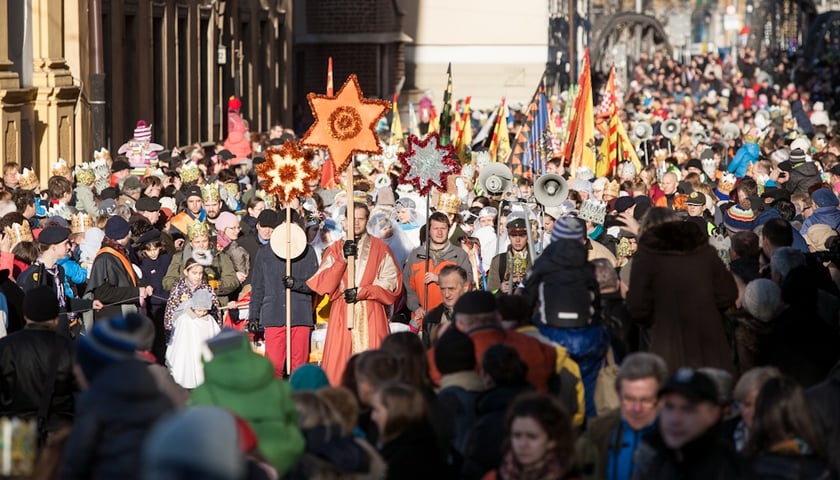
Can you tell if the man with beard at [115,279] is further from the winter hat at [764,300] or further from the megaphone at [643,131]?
the megaphone at [643,131]

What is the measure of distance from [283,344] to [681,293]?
4.65m

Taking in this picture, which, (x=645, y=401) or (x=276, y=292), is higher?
(x=645, y=401)

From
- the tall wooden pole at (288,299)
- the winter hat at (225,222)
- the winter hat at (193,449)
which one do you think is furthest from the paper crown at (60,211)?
the winter hat at (193,449)

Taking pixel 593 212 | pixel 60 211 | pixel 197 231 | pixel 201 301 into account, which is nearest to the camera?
pixel 201 301

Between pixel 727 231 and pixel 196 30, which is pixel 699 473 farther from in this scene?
pixel 196 30

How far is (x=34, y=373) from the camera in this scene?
902 centimetres

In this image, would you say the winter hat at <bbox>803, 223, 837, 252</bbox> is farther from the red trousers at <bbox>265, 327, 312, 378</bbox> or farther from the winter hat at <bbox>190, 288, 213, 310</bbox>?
the winter hat at <bbox>190, 288, 213, 310</bbox>

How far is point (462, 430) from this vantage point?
25.9ft

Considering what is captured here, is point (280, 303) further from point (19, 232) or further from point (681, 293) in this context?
point (681, 293)

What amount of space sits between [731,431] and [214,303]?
5.62m

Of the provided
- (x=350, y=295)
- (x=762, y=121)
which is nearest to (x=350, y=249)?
(x=350, y=295)

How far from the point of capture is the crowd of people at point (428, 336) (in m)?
6.55

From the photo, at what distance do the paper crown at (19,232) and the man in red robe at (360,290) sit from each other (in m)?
2.16

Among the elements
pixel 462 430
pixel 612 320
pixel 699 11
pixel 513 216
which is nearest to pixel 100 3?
pixel 513 216
